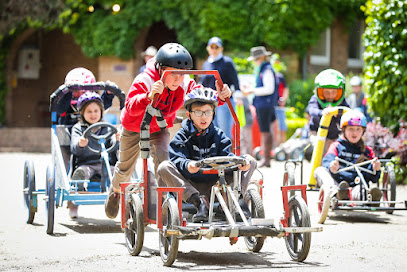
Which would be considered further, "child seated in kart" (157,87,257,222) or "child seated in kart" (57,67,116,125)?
"child seated in kart" (57,67,116,125)

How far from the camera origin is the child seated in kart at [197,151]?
6.39 metres

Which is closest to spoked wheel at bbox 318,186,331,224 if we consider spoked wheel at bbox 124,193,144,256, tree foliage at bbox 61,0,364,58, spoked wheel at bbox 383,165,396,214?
spoked wheel at bbox 383,165,396,214

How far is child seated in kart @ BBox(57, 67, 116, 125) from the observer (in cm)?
895

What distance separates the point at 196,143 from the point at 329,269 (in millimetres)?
1537

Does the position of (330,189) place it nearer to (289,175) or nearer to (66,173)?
(289,175)

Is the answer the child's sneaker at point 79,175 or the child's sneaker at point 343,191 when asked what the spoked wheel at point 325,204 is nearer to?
the child's sneaker at point 343,191

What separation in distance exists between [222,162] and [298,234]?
0.78 meters

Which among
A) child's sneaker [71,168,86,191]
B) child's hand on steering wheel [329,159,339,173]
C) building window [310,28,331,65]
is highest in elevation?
building window [310,28,331,65]

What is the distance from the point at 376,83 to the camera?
11.7 m

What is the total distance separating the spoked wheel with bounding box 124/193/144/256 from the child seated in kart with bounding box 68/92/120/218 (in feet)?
5.92

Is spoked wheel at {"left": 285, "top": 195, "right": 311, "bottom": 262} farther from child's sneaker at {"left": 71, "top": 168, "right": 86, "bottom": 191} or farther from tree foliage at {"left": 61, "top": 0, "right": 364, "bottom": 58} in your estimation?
tree foliage at {"left": 61, "top": 0, "right": 364, "bottom": 58}

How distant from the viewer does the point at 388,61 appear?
37.7 ft

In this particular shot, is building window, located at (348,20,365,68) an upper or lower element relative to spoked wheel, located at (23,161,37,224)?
upper

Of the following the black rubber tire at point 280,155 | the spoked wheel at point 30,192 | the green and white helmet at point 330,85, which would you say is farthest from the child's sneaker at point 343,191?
the black rubber tire at point 280,155
